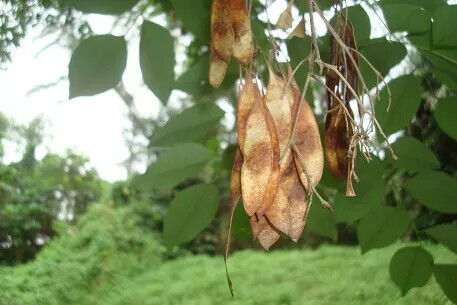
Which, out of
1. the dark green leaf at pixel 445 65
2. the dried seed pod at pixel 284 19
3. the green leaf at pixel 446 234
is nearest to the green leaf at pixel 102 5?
the dried seed pod at pixel 284 19

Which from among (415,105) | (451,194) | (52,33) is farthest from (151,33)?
(451,194)

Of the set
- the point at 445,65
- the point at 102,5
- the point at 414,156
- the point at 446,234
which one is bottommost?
the point at 446,234

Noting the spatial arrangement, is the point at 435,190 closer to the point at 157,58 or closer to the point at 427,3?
the point at 427,3

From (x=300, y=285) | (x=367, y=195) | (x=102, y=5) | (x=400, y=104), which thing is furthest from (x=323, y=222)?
(x=102, y=5)

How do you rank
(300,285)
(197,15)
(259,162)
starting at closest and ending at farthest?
(259,162) → (197,15) → (300,285)

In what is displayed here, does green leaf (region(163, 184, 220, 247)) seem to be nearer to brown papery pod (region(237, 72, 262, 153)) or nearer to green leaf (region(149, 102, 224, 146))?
green leaf (region(149, 102, 224, 146))

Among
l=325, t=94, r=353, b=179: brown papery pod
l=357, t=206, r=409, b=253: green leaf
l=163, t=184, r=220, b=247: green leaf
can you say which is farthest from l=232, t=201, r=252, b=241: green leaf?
l=325, t=94, r=353, b=179: brown papery pod

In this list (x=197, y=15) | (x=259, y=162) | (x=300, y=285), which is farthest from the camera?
(x=300, y=285)
